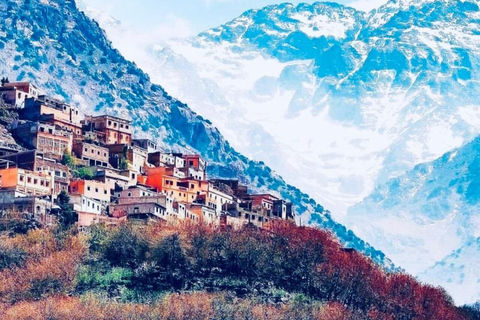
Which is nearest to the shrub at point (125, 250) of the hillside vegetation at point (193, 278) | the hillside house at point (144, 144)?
the hillside vegetation at point (193, 278)

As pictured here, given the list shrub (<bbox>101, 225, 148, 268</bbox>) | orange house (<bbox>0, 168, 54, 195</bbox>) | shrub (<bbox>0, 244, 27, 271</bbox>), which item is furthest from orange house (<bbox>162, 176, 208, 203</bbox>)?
shrub (<bbox>0, 244, 27, 271</bbox>)

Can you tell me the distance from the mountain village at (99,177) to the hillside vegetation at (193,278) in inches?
274

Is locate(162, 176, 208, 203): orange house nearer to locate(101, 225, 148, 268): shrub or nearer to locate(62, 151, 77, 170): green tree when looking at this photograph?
locate(62, 151, 77, 170): green tree

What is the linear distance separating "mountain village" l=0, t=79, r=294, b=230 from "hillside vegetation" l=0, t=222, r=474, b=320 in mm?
6958

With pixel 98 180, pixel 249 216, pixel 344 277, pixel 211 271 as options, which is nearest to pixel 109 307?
pixel 211 271

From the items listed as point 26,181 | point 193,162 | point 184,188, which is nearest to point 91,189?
point 26,181

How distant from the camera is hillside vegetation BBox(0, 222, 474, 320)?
360 feet

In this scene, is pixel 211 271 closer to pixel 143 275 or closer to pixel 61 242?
pixel 143 275

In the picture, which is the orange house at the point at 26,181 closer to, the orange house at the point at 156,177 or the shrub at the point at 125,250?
the shrub at the point at 125,250

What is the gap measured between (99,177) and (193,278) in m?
26.0

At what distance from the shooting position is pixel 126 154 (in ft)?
495

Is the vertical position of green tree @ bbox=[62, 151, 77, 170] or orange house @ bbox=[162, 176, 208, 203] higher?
green tree @ bbox=[62, 151, 77, 170]

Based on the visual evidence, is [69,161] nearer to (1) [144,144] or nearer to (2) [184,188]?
(2) [184,188]

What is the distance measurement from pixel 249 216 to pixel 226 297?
35011 mm
